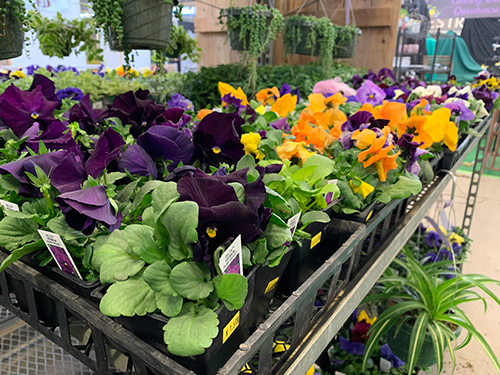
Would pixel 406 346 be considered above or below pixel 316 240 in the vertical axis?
below

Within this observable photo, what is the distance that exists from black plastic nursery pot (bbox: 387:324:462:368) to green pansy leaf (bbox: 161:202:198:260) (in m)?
1.28

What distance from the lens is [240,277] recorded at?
0.41 meters

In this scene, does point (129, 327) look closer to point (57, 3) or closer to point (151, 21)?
point (151, 21)

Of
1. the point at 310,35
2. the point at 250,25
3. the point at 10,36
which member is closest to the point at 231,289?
the point at 10,36

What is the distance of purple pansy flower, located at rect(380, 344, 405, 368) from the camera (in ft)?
4.95

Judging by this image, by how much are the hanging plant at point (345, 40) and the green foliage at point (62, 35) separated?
1617mm

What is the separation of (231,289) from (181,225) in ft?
0.30

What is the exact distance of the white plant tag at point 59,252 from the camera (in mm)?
492

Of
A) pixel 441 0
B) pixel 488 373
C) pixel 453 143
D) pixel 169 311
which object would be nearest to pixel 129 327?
pixel 169 311

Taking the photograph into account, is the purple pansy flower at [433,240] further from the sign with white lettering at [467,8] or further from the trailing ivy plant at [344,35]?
the sign with white lettering at [467,8]

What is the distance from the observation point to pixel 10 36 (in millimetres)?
912

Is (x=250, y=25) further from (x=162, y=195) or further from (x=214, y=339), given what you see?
(x=214, y=339)

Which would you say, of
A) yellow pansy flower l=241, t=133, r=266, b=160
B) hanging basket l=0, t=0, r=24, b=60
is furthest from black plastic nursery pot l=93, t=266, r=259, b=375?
hanging basket l=0, t=0, r=24, b=60

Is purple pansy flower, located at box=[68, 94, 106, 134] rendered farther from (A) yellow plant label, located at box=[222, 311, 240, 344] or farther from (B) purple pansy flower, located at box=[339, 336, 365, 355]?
(B) purple pansy flower, located at box=[339, 336, 365, 355]
